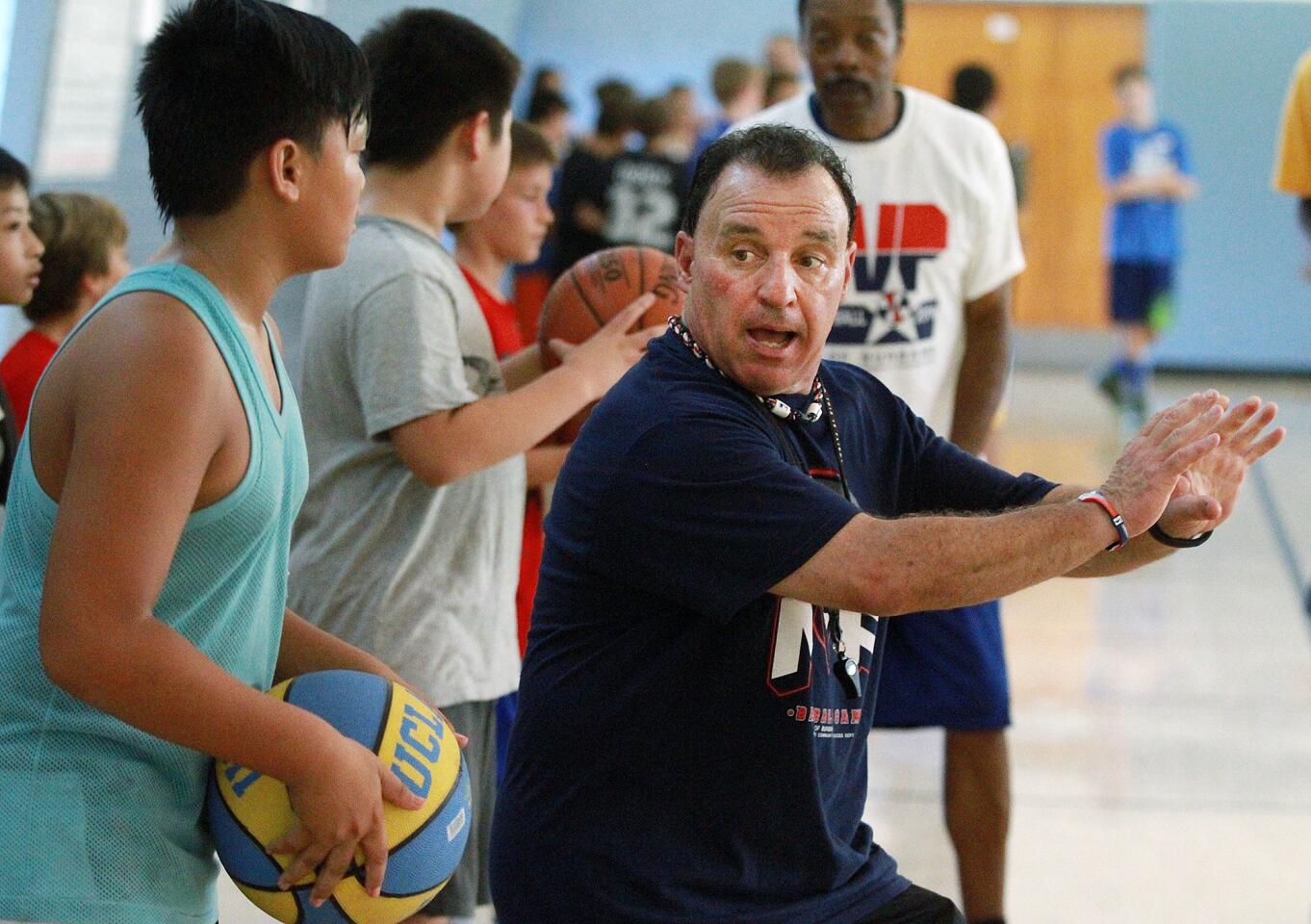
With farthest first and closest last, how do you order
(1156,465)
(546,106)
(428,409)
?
(546,106) < (428,409) < (1156,465)

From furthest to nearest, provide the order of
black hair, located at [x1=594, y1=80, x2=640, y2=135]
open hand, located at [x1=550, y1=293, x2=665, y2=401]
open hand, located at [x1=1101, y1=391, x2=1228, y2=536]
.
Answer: black hair, located at [x1=594, y1=80, x2=640, y2=135]
open hand, located at [x1=550, y1=293, x2=665, y2=401]
open hand, located at [x1=1101, y1=391, x2=1228, y2=536]

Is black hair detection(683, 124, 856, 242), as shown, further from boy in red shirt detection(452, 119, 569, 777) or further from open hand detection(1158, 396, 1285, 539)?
boy in red shirt detection(452, 119, 569, 777)

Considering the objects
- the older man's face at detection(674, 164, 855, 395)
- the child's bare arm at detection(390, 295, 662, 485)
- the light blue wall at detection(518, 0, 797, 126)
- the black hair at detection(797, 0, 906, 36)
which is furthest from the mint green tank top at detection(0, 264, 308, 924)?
the light blue wall at detection(518, 0, 797, 126)

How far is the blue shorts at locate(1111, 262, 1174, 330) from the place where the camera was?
1074 centimetres

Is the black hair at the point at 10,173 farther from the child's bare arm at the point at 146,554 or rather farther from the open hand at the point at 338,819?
the open hand at the point at 338,819

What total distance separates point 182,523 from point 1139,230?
33.6 ft

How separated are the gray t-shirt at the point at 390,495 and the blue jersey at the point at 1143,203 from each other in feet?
29.8

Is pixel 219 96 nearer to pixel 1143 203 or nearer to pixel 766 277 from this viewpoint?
pixel 766 277

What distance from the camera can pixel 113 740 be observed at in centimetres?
164

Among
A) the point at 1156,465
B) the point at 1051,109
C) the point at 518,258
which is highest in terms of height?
the point at 1051,109

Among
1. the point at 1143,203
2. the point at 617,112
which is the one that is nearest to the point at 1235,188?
the point at 1143,203

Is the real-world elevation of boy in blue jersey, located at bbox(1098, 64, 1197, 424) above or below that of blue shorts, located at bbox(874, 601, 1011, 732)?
above

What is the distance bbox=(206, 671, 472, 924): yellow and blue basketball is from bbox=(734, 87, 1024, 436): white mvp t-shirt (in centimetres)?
164

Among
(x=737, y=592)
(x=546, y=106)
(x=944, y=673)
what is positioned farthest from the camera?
(x=546, y=106)
